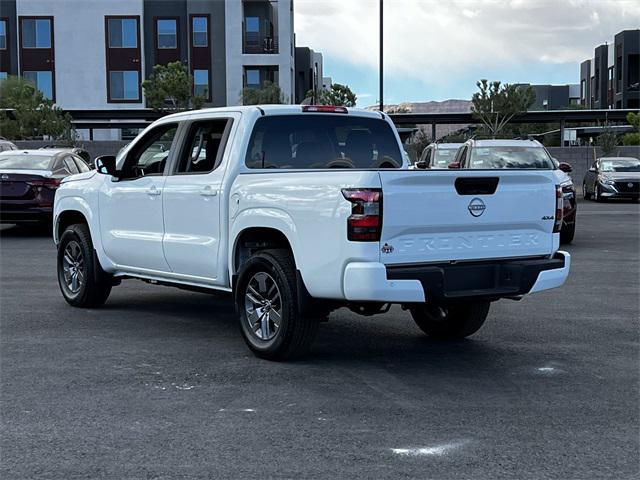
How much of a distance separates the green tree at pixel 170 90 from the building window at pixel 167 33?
24.2 feet

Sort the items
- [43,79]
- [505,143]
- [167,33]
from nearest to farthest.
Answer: [505,143] → [167,33] → [43,79]

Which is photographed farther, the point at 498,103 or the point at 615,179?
the point at 498,103

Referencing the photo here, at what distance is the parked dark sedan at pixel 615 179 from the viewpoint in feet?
94.5

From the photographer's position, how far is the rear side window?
27.3 feet

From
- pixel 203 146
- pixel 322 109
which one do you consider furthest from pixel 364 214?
pixel 203 146

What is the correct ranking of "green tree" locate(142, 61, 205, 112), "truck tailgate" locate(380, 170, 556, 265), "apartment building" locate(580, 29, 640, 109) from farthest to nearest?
"apartment building" locate(580, 29, 640, 109) → "green tree" locate(142, 61, 205, 112) → "truck tailgate" locate(380, 170, 556, 265)

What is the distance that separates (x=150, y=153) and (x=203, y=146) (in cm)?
94

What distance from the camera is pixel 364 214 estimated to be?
6.59 meters

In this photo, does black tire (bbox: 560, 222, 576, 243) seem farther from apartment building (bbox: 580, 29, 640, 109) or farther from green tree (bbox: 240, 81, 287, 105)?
apartment building (bbox: 580, 29, 640, 109)

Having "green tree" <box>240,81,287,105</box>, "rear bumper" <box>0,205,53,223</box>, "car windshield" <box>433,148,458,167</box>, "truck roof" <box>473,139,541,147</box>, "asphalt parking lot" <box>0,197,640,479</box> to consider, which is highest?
"green tree" <box>240,81,287,105</box>

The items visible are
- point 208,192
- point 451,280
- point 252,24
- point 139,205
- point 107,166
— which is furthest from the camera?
point 252,24

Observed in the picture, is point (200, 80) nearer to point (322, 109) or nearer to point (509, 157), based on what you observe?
point (509, 157)

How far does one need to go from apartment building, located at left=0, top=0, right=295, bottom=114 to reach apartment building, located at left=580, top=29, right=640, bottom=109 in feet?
105

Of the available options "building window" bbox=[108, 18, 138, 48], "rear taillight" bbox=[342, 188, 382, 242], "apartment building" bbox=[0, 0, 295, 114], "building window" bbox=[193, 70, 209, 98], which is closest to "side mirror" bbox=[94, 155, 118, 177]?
"rear taillight" bbox=[342, 188, 382, 242]
